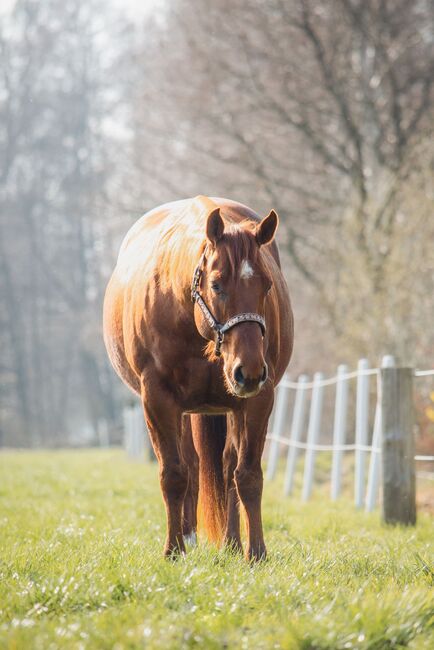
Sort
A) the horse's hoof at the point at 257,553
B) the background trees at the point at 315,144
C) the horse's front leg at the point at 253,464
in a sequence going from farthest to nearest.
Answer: the background trees at the point at 315,144 → the horse's front leg at the point at 253,464 → the horse's hoof at the point at 257,553

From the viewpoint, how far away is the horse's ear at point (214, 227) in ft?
15.4

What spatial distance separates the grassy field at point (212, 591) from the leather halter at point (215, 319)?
42.3 inches

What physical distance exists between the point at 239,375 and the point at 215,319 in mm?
387

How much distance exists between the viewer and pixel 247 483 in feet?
17.4

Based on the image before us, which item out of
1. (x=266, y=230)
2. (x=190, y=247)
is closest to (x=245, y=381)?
(x=266, y=230)

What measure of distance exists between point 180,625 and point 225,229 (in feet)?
6.57

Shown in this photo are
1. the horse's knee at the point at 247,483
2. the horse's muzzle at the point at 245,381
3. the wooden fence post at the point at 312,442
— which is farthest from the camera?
the wooden fence post at the point at 312,442

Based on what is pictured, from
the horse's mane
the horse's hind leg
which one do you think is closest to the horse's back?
the horse's mane

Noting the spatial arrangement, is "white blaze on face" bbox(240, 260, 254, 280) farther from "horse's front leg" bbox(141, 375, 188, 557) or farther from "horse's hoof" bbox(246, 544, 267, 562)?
"horse's hoof" bbox(246, 544, 267, 562)

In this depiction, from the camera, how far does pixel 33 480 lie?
1260 centimetres

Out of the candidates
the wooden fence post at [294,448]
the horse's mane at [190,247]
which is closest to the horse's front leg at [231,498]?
the horse's mane at [190,247]

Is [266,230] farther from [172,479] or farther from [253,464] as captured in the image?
[172,479]

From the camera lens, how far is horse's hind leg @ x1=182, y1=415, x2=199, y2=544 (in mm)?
5898

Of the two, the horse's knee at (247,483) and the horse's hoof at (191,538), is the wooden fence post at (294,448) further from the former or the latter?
the horse's knee at (247,483)
